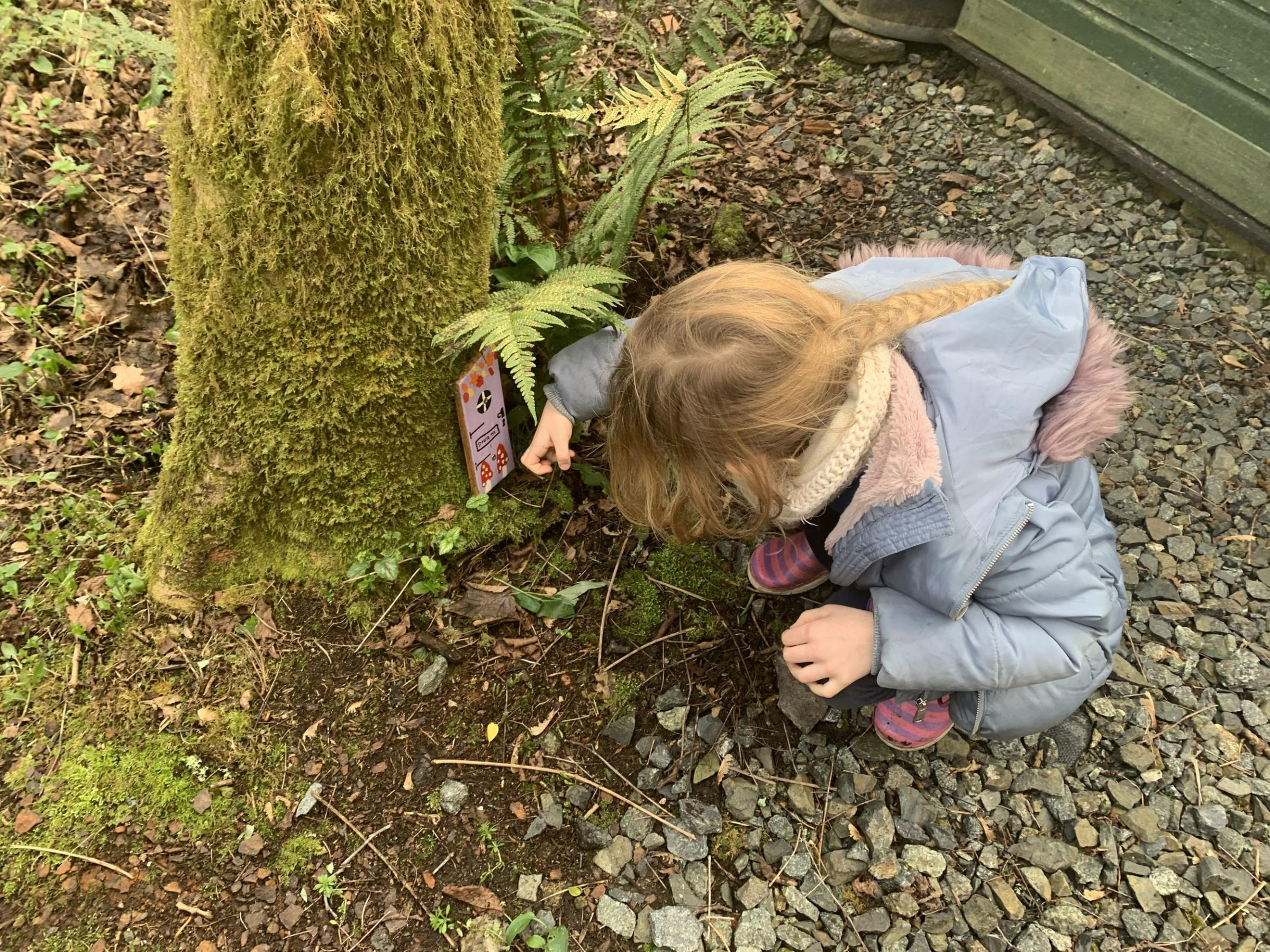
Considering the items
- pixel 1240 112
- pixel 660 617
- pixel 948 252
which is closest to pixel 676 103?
pixel 948 252

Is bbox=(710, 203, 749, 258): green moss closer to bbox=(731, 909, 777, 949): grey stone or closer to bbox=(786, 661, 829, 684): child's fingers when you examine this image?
bbox=(786, 661, 829, 684): child's fingers

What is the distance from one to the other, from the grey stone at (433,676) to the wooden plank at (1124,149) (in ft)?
14.1

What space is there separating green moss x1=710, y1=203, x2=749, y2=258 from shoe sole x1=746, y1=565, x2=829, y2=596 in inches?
69.7

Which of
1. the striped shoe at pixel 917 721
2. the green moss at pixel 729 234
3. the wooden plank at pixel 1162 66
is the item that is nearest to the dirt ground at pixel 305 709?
the striped shoe at pixel 917 721

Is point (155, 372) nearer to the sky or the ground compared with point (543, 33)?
nearer to the ground

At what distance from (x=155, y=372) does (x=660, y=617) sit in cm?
225

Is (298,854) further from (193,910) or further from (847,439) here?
(847,439)

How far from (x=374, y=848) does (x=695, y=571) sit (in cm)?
139

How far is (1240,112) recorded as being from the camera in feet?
12.4

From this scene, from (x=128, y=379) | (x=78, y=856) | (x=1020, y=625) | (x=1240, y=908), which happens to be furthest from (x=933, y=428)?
(x=128, y=379)

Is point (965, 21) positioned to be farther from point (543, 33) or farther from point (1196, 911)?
point (1196, 911)

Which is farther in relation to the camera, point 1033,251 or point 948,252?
point 1033,251

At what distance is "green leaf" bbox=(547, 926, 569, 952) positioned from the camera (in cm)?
216

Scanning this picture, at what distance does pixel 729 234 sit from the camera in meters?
3.89
